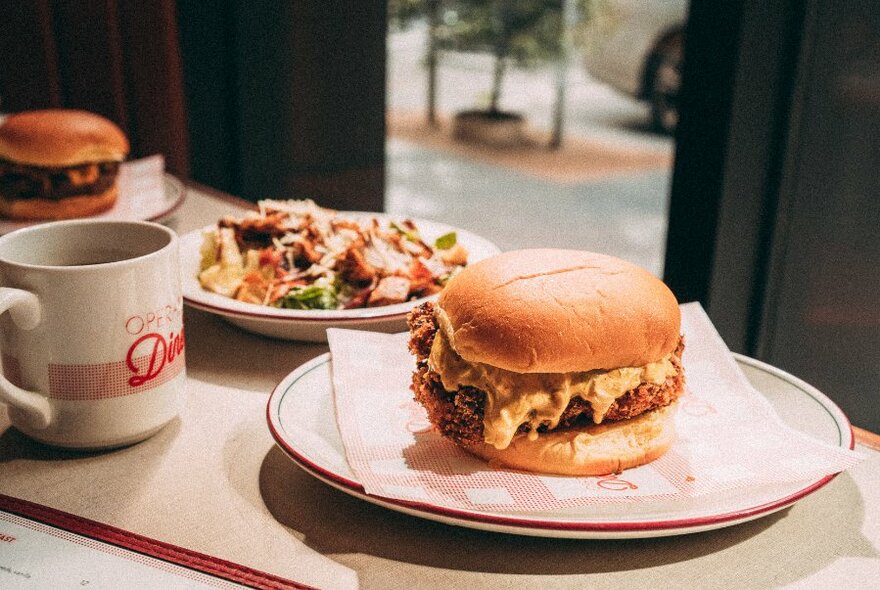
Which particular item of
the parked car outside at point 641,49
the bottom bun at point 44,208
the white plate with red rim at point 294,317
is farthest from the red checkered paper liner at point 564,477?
the parked car outside at point 641,49

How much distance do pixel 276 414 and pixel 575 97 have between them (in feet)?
25.5

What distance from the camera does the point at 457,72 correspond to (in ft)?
26.7

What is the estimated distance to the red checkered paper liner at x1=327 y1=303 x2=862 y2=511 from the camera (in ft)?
3.07

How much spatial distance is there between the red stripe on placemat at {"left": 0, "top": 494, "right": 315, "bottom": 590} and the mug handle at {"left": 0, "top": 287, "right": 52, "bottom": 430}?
101 millimetres

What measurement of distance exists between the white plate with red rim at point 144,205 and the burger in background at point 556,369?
3.98ft

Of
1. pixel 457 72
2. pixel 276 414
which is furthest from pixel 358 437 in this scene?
pixel 457 72

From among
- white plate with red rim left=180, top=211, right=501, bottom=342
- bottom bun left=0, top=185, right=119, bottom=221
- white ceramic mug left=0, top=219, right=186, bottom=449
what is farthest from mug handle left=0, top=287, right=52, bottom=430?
bottom bun left=0, top=185, right=119, bottom=221

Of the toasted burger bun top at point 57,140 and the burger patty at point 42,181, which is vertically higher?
the toasted burger bun top at point 57,140

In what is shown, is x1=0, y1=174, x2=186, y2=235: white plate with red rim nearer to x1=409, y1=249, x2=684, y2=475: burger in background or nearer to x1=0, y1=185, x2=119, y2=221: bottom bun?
x1=0, y1=185, x2=119, y2=221: bottom bun

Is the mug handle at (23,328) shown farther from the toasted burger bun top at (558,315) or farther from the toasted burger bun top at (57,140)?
the toasted burger bun top at (57,140)

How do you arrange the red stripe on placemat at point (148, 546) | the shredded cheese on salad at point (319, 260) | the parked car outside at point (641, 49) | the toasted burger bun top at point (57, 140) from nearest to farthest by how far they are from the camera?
1. the red stripe on placemat at point (148, 546)
2. the shredded cheese on salad at point (319, 260)
3. the toasted burger bun top at point (57, 140)
4. the parked car outside at point (641, 49)

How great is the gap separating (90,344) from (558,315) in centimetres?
55

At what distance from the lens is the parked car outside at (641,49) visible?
21.4 ft

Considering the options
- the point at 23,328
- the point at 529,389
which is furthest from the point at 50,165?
the point at 529,389
